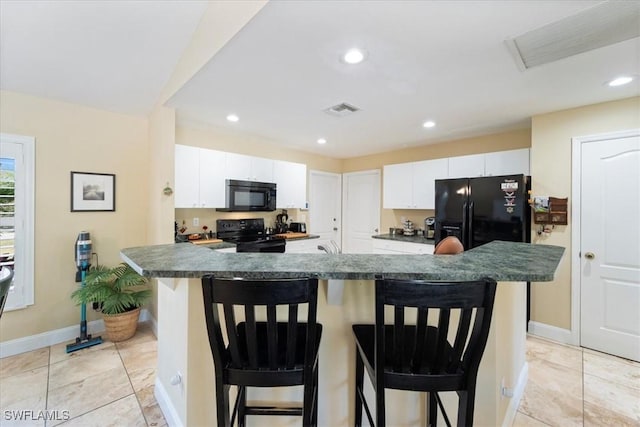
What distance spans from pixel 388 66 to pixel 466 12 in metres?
0.63

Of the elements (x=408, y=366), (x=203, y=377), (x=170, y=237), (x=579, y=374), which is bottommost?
(x=579, y=374)

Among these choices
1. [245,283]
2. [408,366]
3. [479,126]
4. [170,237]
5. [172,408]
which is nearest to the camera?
[245,283]

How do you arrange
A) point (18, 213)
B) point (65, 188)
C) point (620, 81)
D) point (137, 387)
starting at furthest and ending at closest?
point (65, 188) < point (18, 213) < point (620, 81) < point (137, 387)

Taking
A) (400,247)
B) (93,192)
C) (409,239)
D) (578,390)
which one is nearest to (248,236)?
(93,192)

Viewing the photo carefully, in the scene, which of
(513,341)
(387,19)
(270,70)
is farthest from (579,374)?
(270,70)

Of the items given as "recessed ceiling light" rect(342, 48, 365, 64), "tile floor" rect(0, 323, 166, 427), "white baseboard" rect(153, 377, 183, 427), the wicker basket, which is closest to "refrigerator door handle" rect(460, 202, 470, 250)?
"recessed ceiling light" rect(342, 48, 365, 64)

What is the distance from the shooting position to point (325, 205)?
18.0 ft

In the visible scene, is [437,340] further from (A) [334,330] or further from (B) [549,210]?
(B) [549,210]

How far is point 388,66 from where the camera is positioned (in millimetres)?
2064

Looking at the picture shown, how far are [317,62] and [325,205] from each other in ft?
11.9

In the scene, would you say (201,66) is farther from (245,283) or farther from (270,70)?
(245,283)

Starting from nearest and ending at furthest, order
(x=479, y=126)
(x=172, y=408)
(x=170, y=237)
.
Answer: (x=172, y=408) < (x=170, y=237) < (x=479, y=126)

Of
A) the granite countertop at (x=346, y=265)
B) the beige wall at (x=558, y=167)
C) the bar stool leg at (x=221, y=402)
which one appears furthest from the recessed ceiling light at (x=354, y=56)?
the beige wall at (x=558, y=167)

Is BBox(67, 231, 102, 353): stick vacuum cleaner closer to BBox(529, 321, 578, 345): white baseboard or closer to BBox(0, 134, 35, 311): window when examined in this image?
BBox(0, 134, 35, 311): window
